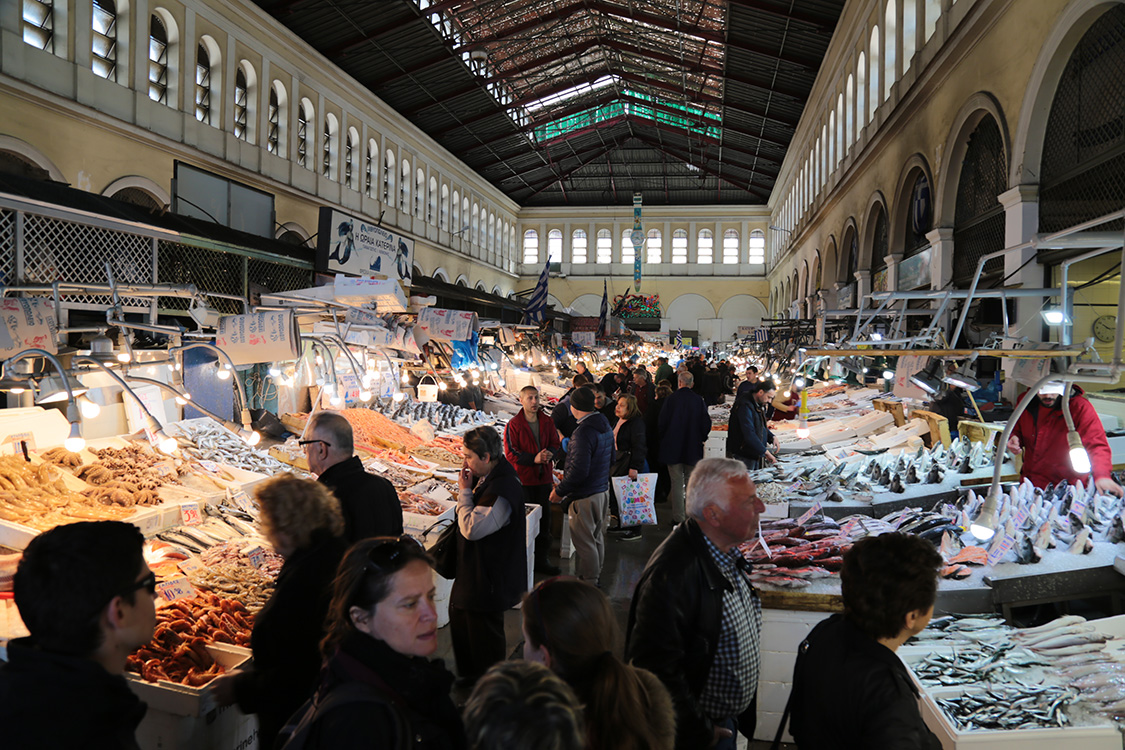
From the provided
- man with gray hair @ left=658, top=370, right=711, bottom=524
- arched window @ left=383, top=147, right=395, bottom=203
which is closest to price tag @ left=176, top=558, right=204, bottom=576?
man with gray hair @ left=658, top=370, right=711, bottom=524

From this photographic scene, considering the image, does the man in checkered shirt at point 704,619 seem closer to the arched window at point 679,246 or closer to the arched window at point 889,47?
the arched window at point 889,47

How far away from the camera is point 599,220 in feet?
130

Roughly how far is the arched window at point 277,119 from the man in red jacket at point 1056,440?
16.5 meters

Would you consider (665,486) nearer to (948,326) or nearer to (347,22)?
(948,326)

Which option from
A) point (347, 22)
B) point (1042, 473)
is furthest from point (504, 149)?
point (1042, 473)

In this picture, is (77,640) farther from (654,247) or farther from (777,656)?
(654,247)

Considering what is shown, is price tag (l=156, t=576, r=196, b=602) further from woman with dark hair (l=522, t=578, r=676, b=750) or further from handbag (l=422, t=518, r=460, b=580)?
woman with dark hair (l=522, t=578, r=676, b=750)

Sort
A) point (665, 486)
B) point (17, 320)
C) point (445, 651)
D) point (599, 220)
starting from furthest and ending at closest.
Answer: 1. point (599, 220)
2. point (665, 486)
3. point (445, 651)
4. point (17, 320)

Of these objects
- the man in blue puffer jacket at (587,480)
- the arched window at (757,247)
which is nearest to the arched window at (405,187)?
the man in blue puffer jacket at (587,480)

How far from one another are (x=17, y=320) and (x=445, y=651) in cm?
300

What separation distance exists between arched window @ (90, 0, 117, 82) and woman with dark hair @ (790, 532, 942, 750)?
13.6 metres

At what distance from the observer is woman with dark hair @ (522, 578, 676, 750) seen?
4.98ft

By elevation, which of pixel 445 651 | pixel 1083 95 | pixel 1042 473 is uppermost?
pixel 1083 95

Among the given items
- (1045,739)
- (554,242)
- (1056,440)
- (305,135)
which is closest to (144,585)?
(1045,739)
